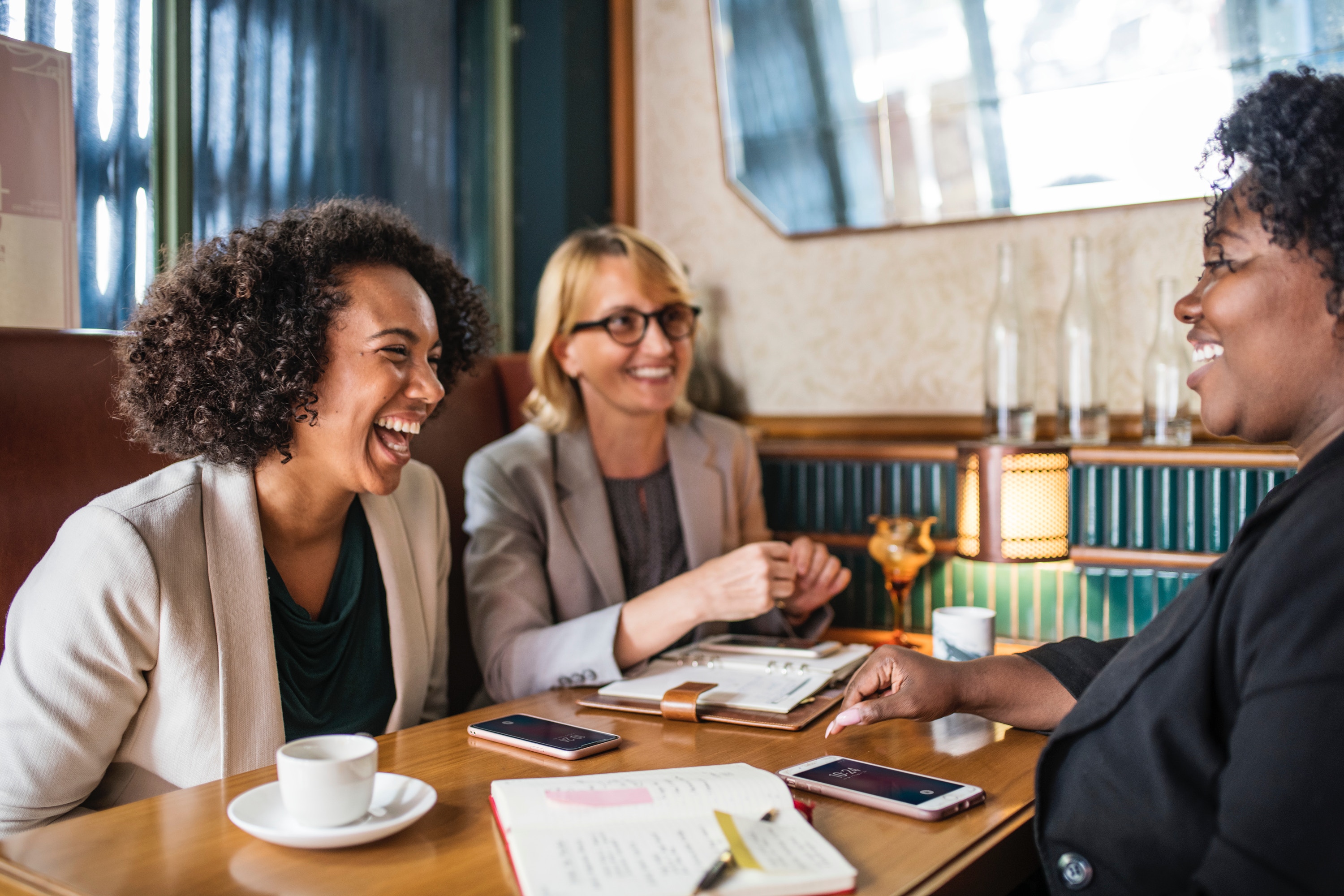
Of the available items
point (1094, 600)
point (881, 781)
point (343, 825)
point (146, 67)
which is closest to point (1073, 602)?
point (1094, 600)

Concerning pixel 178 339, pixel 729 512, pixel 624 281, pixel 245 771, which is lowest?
pixel 245 771

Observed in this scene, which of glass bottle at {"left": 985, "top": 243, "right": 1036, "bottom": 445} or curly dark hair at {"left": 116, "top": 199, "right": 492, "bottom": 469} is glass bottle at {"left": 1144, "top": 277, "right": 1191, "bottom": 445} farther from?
curly dark hair at {"left": 116, "top": 199, "right": 492, "bottom": 469}

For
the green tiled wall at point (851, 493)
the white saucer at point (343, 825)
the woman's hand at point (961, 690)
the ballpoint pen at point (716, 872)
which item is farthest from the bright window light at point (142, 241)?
the ballpoint pen at point (716, 872)

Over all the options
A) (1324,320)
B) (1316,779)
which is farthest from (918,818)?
(1324,320)

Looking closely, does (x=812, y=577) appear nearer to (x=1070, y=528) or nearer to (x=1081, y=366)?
(x=1070, y=528)

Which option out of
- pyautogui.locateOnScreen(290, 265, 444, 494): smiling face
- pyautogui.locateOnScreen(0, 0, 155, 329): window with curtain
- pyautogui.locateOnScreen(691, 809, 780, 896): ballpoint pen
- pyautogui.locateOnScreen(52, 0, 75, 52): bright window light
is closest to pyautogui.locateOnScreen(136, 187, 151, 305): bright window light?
pyautogui.locateOnScreen(0, 0, 155, 329): window with curtain

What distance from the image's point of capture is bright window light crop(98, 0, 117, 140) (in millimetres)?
2000

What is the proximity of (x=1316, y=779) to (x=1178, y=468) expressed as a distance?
1.49 metres

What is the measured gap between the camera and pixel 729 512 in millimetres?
2385

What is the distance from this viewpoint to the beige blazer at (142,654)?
4.15 ft

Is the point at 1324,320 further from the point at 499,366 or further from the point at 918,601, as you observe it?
the point at 499,366

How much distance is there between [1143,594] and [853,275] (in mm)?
1161

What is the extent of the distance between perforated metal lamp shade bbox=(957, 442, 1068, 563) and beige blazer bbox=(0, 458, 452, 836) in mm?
1350

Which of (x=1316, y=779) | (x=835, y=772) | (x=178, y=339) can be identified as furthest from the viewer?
(x=178, y=339)
